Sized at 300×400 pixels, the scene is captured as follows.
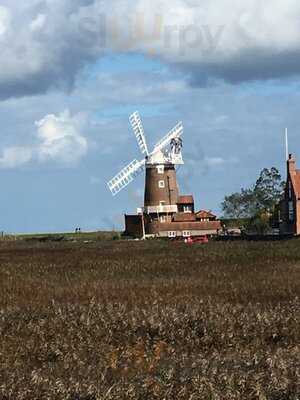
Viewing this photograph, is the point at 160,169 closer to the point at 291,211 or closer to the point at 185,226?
the point at 185,226

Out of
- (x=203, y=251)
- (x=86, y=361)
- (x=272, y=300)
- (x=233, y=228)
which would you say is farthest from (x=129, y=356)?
(x=233, y=228)

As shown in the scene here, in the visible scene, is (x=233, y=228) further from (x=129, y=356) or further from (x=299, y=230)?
(x=129, y=356)

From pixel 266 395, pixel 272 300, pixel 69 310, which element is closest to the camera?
pixel 266 395

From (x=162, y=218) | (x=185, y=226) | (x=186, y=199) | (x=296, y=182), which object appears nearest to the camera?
(x=296, y=182)

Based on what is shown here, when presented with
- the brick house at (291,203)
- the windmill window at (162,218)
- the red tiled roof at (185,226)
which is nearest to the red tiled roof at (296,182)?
the brick house at (291,203)

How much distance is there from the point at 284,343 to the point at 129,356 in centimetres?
323

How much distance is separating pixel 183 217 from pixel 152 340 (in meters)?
104

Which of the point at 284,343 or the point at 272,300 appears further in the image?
the point at 272,300

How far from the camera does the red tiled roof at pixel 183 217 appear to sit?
11819 centimetres

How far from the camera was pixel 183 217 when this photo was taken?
393 feet

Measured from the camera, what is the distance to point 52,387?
9.75 metres

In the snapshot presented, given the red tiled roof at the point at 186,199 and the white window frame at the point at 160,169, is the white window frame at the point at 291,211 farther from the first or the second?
the red tiled roof at the point at 186,199

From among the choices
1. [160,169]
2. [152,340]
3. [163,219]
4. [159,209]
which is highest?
[160,169]

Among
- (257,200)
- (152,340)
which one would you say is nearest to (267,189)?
(257,200)
